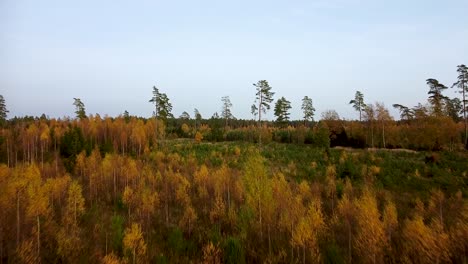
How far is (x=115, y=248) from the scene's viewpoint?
1182cm

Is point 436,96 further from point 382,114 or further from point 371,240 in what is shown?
point 371,240

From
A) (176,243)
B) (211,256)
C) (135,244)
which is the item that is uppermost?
(135,244)

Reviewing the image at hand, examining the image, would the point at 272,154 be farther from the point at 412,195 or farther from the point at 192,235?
the point at 192,235

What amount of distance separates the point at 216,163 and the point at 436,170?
21.4m

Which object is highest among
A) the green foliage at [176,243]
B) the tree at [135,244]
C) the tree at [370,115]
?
the tree at [370,115]

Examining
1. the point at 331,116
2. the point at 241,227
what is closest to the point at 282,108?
the point at 331,116

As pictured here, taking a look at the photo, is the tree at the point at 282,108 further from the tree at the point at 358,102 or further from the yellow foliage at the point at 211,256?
the yellow foliage at the point at 211,256

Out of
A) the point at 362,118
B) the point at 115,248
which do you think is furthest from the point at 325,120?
the point at 115,248

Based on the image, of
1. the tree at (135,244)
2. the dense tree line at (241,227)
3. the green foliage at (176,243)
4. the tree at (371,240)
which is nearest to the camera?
the tree at (371,240)

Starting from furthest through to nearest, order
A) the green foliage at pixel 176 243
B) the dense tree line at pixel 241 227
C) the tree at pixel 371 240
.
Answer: the green foliage at pixel 176 243 < the dense tree line at pixel 241 227 < the tree at pixel 371 240

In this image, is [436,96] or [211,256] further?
[436,96]

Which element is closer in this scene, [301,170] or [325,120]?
[301,170]

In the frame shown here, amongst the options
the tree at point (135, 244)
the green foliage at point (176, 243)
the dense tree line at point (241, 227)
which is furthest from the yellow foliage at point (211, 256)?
the tree at point (135, 244)

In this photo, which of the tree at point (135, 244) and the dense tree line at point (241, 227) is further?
the tree at point (135, 244)
